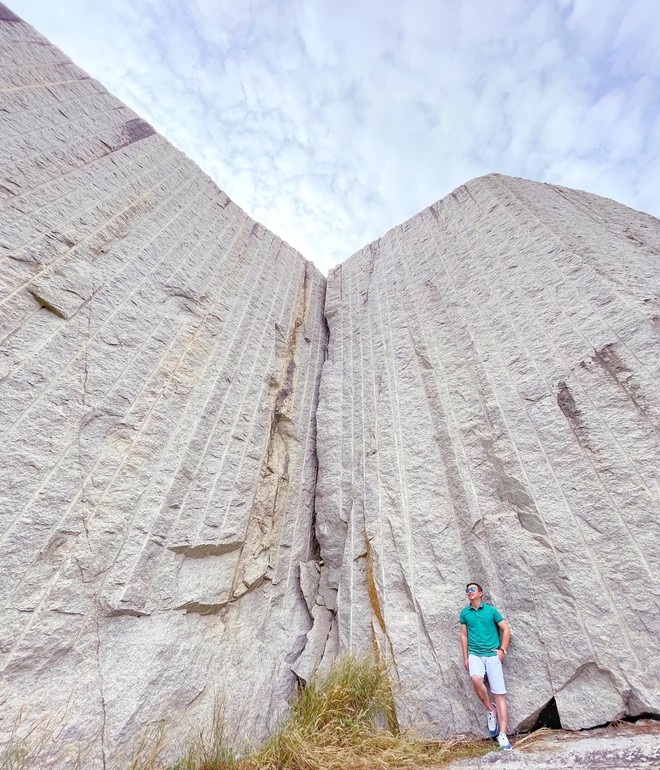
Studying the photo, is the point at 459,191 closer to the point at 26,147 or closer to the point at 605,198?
the point at 605,198

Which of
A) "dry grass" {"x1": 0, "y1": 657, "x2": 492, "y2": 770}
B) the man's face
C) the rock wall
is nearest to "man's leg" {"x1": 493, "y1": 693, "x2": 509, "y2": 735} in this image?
"dry grass" {"x1": 0, "y1": 657, "x2": 492, "y2": 770}

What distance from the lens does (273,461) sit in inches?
153

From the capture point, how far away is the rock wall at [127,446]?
2.15 meters

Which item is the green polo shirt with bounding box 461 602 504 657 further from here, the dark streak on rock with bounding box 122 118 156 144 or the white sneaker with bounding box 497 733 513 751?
the dark streak on rock with bounding box 122 118 156 144

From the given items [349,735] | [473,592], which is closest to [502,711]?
[473,592]

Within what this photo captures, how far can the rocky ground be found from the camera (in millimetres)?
1631

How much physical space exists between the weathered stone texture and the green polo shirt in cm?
16

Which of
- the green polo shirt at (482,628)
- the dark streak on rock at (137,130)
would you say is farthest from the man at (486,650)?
the dark streak on rock at (137,130)

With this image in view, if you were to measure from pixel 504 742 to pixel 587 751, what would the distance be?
374 mm

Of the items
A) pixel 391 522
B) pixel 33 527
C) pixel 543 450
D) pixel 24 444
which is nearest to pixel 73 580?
pixel 33 527

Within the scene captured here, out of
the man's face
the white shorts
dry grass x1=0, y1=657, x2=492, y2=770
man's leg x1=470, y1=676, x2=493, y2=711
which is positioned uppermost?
the man's face

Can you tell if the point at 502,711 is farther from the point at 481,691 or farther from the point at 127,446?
the point at 127,446

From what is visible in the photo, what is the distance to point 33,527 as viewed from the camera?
2.19m

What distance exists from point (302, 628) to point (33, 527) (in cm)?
196
